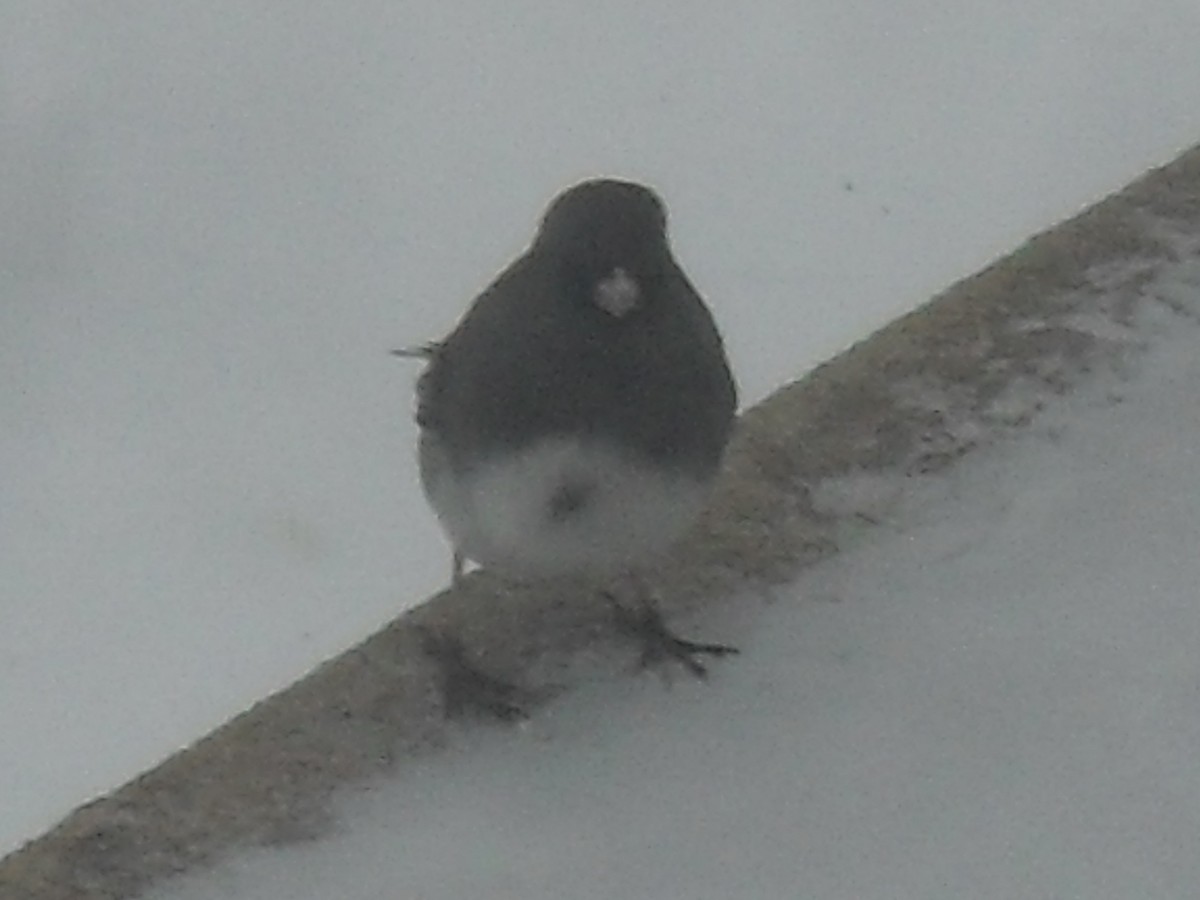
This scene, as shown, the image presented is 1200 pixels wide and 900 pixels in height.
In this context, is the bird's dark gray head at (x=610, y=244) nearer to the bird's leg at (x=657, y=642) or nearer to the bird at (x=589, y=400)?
the bird at (x=589, y=400)

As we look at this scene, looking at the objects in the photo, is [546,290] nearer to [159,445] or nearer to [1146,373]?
[1146,373]

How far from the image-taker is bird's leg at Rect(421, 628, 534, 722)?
1606 mm

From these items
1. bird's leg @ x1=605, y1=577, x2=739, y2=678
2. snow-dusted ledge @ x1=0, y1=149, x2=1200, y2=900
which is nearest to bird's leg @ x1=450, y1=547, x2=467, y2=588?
snow-dusted ledge @ x1=0, y1=149, x2=1200, y2=900

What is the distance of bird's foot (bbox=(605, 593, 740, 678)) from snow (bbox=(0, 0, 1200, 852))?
1.33 m

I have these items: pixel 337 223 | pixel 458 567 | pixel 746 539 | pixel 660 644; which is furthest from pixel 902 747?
pixel 337 223

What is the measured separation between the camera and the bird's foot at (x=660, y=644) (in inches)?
64.2

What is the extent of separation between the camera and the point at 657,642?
5.41 feet

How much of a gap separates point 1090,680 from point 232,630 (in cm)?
173

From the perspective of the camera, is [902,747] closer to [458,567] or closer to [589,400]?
[589,400]

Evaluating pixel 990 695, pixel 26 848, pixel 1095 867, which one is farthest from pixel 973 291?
pixel 26 848

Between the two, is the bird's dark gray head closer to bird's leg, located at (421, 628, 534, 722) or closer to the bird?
Answer: the bird


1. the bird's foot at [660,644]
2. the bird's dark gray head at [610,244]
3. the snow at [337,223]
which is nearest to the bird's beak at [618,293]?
the bird's dark gray head at [610,244]

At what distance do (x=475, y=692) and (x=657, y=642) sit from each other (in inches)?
5.7

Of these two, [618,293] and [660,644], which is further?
[660,644]
